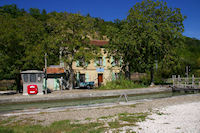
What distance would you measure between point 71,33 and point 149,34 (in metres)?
8.57

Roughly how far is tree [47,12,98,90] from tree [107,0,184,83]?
4.38m

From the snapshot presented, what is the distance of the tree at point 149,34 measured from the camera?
21172 millimetres

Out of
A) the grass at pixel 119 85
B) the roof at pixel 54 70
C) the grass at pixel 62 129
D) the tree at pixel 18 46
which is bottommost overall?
the grass at pixel 62 129

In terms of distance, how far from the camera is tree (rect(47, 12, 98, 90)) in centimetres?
1980

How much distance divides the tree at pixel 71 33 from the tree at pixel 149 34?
4384 mm

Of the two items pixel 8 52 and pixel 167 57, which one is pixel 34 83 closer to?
pixel 8 52

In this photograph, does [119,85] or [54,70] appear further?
[54,70]

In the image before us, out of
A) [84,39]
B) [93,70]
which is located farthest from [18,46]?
[93,70]

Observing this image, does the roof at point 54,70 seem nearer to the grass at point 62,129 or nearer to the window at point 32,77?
the window at point 32,77

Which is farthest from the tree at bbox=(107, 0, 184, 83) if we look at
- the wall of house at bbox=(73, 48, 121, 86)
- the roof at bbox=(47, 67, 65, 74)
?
the roof at bbox=(47, 67, 65, 74)

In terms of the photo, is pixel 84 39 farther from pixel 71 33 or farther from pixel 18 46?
pixel 18 46

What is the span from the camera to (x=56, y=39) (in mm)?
19625

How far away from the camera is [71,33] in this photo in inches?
822

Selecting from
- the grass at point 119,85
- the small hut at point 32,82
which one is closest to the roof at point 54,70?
the small hut at point 32,82
